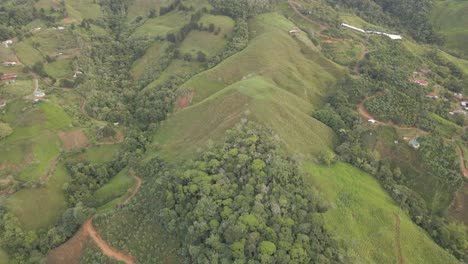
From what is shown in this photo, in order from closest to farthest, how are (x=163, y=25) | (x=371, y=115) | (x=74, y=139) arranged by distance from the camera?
(x=74, y=139) < (x=371, y=115) < (x=163, y=25)

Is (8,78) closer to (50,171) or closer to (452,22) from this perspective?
(50,171)

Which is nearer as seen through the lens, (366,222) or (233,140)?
(366,222)

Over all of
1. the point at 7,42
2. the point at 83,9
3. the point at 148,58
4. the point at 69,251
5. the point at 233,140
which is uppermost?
the point at 233,140

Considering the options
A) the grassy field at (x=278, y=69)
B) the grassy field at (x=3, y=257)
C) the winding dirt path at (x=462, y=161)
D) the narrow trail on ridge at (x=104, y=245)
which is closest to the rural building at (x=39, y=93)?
the grassy field at (x=278, y=69)

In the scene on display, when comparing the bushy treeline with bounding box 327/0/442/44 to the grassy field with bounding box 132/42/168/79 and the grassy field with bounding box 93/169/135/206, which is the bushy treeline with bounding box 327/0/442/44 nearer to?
the grassy field with bounding box 132/42/168/79

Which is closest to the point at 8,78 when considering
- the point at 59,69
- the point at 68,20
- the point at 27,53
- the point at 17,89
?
the point at 17,89

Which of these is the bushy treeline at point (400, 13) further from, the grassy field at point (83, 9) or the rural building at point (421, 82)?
the grassy field at point (83, 9)

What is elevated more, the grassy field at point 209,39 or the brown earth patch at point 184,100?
the grassy field at point 209,39

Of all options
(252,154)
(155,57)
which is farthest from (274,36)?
(252,154)
